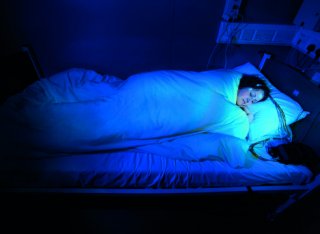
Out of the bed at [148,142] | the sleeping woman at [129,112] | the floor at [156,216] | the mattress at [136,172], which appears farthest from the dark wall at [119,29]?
the floor at [156,216]

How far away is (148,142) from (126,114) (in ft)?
0.70

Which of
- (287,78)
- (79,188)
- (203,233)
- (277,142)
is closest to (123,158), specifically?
(79,188)

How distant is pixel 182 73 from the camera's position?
4.56 feet

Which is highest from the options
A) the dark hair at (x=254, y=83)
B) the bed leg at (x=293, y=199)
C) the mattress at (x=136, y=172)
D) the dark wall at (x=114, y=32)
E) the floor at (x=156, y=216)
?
the dark wall at (x=114, y=32)

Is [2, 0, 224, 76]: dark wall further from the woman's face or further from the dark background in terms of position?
the woman's face

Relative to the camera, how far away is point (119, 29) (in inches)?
62.2

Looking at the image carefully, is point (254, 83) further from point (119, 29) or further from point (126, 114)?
point (119, 29)

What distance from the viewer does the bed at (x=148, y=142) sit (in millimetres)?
960

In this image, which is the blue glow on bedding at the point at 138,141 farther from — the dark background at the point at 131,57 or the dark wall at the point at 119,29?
the dark wall at the point at 119,29

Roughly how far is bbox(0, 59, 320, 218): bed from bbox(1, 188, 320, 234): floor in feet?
0.60

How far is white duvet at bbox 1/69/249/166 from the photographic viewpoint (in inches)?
38.8

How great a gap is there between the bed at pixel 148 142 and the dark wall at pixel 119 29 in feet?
1.75

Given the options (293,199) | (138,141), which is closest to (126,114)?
(138,141)

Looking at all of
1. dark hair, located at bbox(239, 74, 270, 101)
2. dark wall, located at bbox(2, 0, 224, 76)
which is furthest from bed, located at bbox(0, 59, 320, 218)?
dark wall, located at bbox(2, 0, 224, 76)
